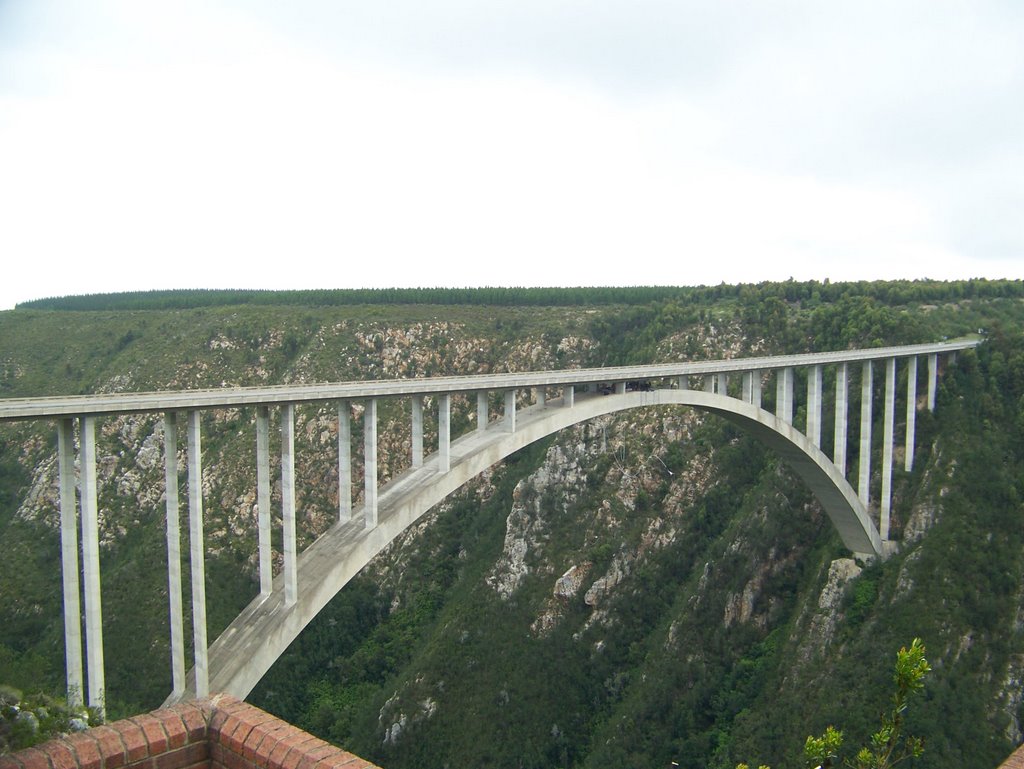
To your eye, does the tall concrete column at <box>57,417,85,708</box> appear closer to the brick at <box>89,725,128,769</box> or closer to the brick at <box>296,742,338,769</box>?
the brick at <box>89,725,128,769</box>

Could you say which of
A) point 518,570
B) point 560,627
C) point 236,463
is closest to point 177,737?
point 560,627

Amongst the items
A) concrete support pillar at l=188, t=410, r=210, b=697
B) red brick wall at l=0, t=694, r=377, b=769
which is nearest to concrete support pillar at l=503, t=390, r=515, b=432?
concrete support pillar at l=188, t=410, r=210, b=697

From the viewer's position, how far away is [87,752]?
4602 millimetres

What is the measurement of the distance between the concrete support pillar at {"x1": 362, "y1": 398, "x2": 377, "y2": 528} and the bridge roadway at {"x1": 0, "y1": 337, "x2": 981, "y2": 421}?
379 millimetres

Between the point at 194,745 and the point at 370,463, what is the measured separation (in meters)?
11.9

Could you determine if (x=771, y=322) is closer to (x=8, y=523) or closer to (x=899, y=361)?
(x=899, y=361)

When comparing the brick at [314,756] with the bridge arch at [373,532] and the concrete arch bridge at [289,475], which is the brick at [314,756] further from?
the bridge arch at [373,532]

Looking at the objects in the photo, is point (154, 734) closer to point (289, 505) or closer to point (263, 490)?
point (289, 505)

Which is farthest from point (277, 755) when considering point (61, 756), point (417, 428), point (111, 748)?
point (417, 428)

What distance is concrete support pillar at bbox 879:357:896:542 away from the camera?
30.5 meters

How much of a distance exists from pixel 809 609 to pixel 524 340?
2841 cm

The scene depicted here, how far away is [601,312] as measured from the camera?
58156 mm

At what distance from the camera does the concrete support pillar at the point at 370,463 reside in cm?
1669

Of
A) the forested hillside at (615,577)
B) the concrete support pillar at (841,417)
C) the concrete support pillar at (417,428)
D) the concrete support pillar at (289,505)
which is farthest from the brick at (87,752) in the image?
the concrete support pillar at (841,417)
